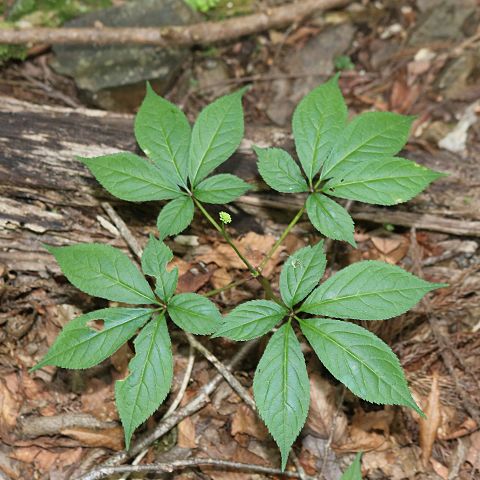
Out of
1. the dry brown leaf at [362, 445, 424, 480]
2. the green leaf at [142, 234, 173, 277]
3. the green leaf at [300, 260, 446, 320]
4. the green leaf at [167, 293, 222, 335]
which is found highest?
the green leaf at [142, 234, 173, 277]

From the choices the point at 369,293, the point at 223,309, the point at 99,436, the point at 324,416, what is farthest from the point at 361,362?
the point at 99,436

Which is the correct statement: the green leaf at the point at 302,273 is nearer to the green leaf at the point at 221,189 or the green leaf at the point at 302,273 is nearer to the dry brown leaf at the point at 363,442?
the green leaf at the point at 221,189

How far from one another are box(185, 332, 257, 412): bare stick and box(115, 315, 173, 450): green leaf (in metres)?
0.49

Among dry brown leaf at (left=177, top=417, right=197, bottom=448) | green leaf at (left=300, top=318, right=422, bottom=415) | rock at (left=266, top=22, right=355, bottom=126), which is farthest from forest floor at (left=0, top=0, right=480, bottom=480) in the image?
rock at (left=266, top=22, right=355, bottom=126)

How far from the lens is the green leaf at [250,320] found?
1792 mm

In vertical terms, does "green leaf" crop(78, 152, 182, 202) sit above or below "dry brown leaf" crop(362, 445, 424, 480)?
above

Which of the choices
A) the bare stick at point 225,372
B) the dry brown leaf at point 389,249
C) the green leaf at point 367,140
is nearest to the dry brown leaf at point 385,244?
the dry brown leaf at point 389,249

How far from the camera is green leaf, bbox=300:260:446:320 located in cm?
180

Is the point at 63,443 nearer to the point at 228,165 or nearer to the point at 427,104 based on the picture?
the point at 228,165

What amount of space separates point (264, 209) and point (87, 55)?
176 centimetres

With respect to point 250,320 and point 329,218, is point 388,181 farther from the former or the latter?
point 250,320

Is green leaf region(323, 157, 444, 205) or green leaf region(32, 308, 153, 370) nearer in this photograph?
green leaf region(32, 308, 153, 370)

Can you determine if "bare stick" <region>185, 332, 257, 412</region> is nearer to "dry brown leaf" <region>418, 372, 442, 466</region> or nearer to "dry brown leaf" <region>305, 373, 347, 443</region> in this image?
"dry brown leaf" <region>305, 373, 347, 443</region>

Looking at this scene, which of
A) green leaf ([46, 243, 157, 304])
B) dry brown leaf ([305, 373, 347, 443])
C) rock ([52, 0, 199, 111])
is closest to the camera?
green leaf ([46, 243, 157, 304])
